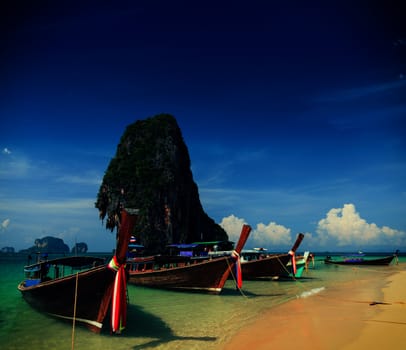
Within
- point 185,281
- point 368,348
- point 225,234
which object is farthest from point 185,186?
point 368,348

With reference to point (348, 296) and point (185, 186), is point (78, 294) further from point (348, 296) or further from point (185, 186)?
point (185, 186)

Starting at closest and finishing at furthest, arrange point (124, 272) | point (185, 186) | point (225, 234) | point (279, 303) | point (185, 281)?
point (124, 272) < point (279, 303) < point (185, 281) < point (185, 186) < point (225, 234)

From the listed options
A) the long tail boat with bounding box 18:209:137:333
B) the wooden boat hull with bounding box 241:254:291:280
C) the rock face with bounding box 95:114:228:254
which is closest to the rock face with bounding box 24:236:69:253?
the rock face with bounding box 95:114:228:254

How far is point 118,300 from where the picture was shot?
7.02 metres

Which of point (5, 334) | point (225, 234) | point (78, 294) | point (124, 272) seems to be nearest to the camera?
point (124, 272)

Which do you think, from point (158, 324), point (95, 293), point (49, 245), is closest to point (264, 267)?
point (158, 324)

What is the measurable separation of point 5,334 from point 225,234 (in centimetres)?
6972

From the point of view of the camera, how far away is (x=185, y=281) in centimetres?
1560

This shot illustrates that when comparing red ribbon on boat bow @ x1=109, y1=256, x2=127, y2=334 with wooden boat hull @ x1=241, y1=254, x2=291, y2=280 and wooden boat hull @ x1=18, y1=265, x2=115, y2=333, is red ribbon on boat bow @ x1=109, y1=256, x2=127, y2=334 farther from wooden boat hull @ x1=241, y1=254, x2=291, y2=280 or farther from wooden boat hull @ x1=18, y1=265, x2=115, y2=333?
wooden boat hull @ x1=241, y1=254, x2=291, y2=280

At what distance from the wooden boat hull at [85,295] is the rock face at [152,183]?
37.0 m

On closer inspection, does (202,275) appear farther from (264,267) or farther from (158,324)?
(264,267)

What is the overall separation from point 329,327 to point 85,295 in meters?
7.00

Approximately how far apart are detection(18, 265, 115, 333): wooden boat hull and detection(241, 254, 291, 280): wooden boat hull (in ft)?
46.9

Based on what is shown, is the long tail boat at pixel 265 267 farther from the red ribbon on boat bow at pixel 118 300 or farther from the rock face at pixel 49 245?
the rock face at pixel 49 245
